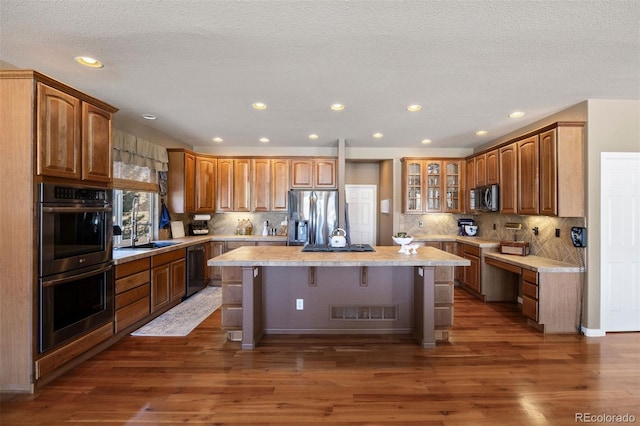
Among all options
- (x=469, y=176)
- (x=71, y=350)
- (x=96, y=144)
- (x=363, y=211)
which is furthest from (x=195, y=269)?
(x=469, y=176)

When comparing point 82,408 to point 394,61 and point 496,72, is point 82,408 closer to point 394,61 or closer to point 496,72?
point 394,61

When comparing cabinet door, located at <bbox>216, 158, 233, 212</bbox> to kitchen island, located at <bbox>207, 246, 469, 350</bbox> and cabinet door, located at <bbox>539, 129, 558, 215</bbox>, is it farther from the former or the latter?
cabinet door, located at <bbox>539, 129, 558, 215</bbox>

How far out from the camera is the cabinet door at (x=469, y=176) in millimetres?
5445

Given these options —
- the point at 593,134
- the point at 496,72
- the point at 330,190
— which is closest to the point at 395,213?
the point at 330,190

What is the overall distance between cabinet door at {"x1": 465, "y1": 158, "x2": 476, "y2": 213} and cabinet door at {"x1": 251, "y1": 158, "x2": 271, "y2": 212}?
372 centimetres

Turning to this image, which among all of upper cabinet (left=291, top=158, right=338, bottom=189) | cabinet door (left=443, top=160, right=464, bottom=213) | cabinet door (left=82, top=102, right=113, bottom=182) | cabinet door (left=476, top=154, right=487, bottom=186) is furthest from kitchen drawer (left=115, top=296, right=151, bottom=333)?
cabinet door (left=476, top=154, right=487, bottom=186)

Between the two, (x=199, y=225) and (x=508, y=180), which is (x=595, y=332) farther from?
(x=199, y=225)

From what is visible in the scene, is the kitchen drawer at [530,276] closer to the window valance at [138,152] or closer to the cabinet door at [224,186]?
the cabinet door at [224,186]

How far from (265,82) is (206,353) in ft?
8.78

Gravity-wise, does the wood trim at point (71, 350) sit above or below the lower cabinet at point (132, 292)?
below

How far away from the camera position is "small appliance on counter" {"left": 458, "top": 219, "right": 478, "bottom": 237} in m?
5.78

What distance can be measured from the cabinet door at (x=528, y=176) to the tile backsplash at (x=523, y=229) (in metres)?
0.34

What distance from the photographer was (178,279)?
4426 millimetres

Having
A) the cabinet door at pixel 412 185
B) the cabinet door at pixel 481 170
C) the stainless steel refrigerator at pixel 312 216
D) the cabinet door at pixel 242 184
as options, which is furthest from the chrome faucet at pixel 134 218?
the cabinet door at pixel 481 170
